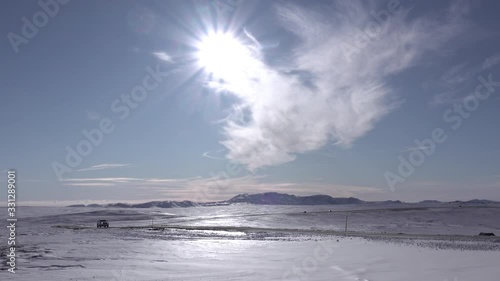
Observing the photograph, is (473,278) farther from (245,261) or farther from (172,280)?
(172,280)

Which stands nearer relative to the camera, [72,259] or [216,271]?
[216,271]

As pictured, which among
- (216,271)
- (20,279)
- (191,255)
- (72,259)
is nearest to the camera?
(20,279)

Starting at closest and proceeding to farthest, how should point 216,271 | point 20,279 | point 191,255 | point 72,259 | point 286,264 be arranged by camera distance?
1. point 20,279
2. point 216,271
3. point 286,264
4. point 72,259
5. point 191,255

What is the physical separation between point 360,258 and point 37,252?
22.5 metres

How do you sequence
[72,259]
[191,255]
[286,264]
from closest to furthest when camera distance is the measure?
[286,264] → [72,259] → [191,255]

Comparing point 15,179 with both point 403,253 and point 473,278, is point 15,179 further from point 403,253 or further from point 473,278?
point 403,253

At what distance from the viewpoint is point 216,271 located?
18797mm

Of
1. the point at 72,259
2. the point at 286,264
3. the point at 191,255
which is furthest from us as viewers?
the point at 191,255

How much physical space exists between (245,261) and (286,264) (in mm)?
2698

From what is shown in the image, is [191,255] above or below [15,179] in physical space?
below

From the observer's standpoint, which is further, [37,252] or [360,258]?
[37,252]

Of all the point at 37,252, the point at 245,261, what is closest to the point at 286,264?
the point at 245,261

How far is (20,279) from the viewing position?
16000 millimetres

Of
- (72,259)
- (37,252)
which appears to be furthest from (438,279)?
(37,252)
